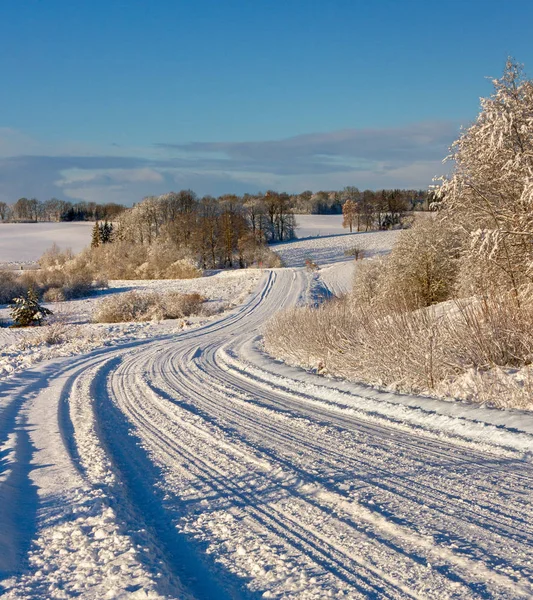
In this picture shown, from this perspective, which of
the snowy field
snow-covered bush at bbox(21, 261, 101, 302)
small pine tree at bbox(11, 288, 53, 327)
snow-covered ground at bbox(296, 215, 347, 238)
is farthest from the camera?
snow-covered ground at bbox(296, 215, 347, 238)

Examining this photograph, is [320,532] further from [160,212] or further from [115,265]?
[160,212]

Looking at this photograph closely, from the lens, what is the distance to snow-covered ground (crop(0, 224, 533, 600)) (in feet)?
10.9

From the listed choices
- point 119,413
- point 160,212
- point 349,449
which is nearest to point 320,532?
point 349,449

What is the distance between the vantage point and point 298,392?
996 cm

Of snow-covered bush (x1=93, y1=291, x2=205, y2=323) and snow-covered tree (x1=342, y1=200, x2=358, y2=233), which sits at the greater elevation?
snow-covered tree (x1=342, y1=200, x2=358, y2=233)

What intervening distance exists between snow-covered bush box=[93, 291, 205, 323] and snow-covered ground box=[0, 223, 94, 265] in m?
63.3

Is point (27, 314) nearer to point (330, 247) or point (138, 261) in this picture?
point (138, 261)

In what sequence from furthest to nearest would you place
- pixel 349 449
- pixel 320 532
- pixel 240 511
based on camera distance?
1. pixel 349 449
2. pixel 240 511
3. pixel 320 532

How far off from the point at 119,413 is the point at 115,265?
7079cm

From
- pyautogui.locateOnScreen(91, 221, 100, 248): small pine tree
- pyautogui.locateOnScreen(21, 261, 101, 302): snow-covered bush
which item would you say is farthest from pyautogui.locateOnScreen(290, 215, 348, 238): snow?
pyautogui.locateOnScreen(21, 261, 101, 302): snow-covered bush

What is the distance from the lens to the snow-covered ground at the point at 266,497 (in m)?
3.33

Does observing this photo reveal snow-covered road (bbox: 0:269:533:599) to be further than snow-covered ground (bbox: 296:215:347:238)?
No

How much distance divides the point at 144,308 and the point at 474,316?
31.8 m

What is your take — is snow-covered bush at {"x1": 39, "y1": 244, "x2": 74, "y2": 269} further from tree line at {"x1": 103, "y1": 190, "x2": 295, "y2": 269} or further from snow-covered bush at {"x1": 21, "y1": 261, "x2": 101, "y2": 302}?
snow-covered bush at {"x1": 21, "y1": 261, "x2": 101, "y2": 302}
